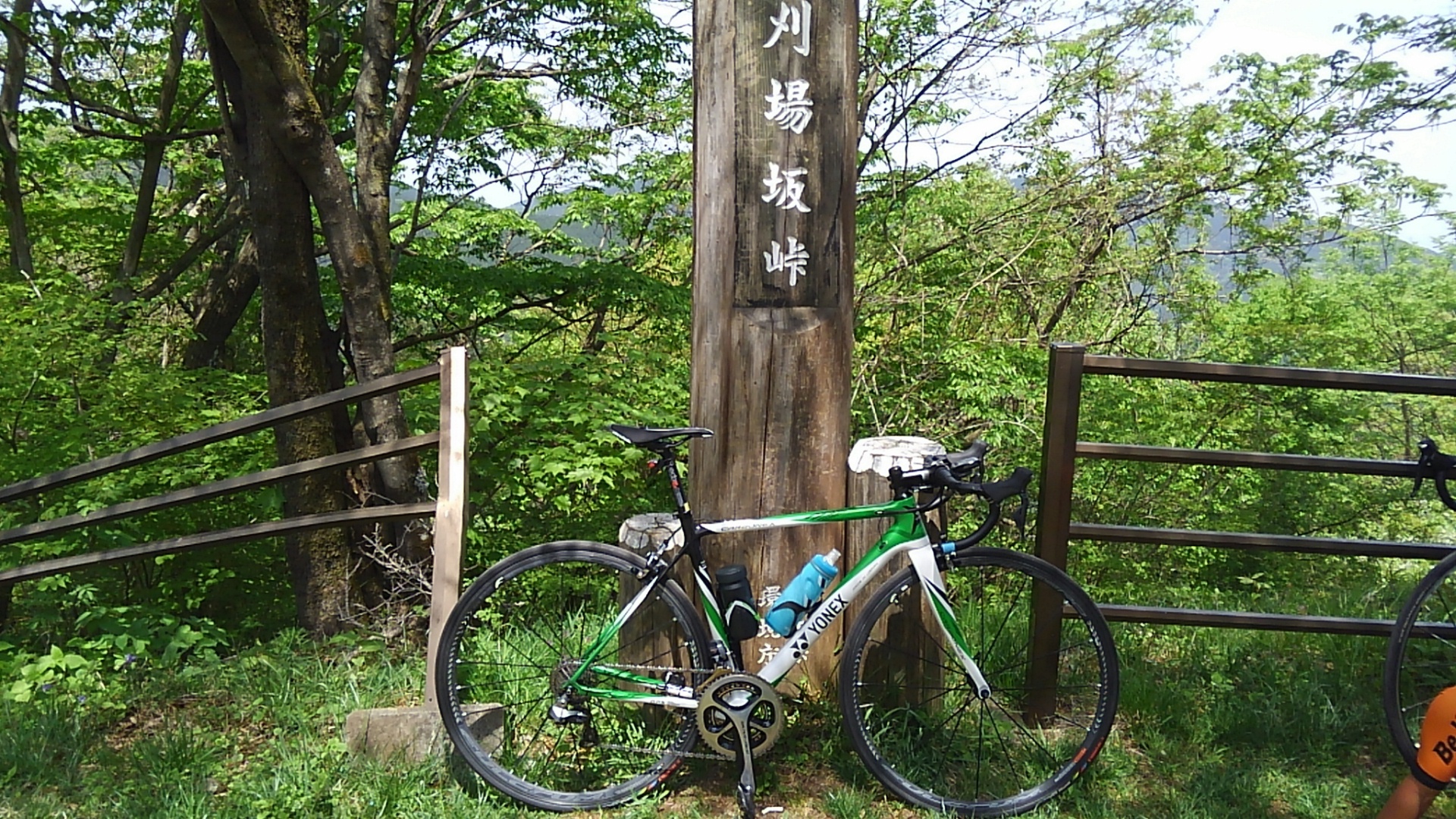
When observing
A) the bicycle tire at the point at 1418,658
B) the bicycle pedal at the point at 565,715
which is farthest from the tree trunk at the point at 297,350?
the bicycle tire at the point at 1418,658

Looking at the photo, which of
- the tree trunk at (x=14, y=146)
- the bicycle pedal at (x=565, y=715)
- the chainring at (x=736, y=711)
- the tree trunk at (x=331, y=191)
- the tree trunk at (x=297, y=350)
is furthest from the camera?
the tree trunk at (x=14, y=146)

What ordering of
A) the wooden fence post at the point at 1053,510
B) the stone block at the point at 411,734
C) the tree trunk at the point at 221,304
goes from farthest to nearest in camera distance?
the tree trunk at the point at 221,304, the wooden fence post at the point at 1053,510, the stone block at the point at 411,734

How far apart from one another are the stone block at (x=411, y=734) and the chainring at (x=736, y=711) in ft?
2.23

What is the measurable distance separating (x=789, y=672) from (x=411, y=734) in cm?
122

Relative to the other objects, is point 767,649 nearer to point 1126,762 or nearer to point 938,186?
point 1126,762

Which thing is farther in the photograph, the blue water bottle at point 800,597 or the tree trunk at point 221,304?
the tree trunk at point 221,304

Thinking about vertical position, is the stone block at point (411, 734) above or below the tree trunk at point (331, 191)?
below

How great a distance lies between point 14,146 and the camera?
26.6ft

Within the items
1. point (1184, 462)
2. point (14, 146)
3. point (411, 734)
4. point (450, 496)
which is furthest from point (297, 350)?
point (14, 146)

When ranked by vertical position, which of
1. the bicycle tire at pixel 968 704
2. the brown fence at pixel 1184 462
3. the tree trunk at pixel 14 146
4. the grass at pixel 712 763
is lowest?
the grass at pixel 712 763

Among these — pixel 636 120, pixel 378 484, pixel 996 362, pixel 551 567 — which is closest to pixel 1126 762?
pixel 551 567

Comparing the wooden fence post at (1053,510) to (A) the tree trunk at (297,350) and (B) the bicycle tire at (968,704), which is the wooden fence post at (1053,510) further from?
(A) the tree trunk at (297,350)

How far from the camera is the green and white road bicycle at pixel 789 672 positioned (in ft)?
8.87

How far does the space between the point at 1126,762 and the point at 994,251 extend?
6060mm
